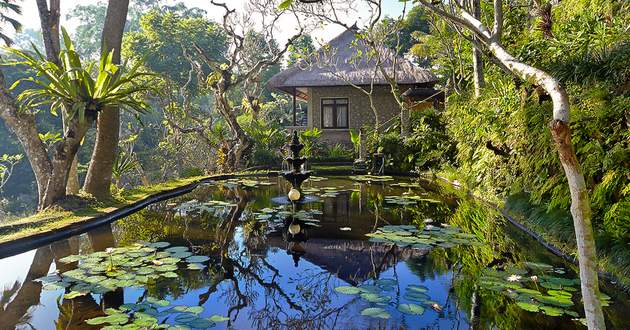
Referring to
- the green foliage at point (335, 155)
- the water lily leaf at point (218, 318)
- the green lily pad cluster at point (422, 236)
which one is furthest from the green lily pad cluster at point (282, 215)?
the green foliage at point (335, 155)

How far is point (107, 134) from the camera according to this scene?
6199 millimetres

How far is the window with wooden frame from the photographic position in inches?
706

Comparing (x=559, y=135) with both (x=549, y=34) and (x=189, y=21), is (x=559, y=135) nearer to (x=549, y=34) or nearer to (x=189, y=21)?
(x=549, y=34)

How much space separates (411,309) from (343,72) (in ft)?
49.4

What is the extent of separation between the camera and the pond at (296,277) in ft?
8.41

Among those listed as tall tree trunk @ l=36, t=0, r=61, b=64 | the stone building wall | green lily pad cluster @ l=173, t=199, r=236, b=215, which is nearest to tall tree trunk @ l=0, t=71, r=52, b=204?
tall tree trunk @ l=36, t=0, r=61, b=64

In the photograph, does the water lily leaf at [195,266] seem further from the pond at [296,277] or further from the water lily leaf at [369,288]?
the water lily leaf at [369,288]

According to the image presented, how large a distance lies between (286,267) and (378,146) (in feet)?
30.0

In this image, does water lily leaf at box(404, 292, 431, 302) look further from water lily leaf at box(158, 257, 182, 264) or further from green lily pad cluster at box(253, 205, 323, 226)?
green lily pad cluster at box(253, 205, 323, 226)

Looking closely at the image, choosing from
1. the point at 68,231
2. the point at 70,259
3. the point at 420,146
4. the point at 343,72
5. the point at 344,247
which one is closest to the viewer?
the point at 70,259

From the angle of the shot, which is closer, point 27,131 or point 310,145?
point 27,131

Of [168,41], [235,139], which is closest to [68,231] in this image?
[235,139]

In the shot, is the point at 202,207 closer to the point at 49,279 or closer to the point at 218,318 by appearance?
the point at 49,279

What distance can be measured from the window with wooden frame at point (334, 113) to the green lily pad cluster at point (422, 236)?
13.3 meters
